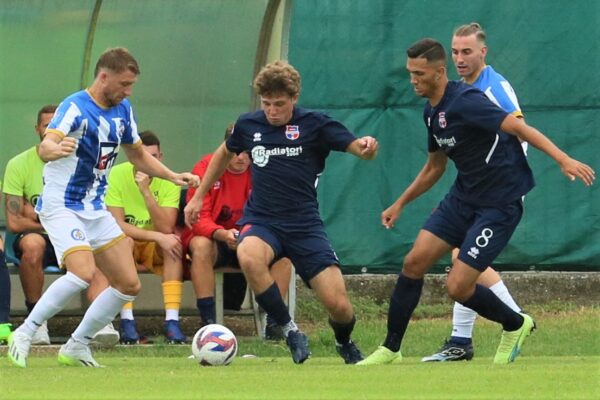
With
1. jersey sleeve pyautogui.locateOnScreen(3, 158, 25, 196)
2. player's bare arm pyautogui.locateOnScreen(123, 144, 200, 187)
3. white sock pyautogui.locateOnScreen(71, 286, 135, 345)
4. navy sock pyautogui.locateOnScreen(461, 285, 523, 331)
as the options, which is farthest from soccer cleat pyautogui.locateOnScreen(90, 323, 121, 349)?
navy sock pyautogui.locateOnScreen(461, 285, 523, 331)

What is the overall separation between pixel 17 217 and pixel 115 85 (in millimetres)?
3050

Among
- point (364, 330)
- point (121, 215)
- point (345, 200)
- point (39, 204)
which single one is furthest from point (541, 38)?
point (39, 204)

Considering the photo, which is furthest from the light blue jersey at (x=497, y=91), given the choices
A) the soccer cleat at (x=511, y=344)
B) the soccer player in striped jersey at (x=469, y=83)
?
the soccer cleat at (x=511, y=344)

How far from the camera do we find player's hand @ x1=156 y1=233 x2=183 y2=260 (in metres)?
12.3

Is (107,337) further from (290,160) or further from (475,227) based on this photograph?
(475,227)

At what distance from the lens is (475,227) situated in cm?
963

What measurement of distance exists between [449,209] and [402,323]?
2.83 feet

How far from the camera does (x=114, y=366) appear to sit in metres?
9.92

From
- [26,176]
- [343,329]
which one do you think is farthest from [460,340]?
[26,176]

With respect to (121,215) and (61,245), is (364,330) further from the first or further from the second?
(61,245)

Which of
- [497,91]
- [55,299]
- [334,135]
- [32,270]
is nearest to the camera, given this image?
[55,299]

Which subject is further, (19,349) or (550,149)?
(19,349)

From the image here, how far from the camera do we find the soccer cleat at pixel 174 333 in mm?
12211

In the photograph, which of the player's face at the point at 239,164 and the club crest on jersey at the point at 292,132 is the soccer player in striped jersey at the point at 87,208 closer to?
the club crest on jersey at the point at 292,132
